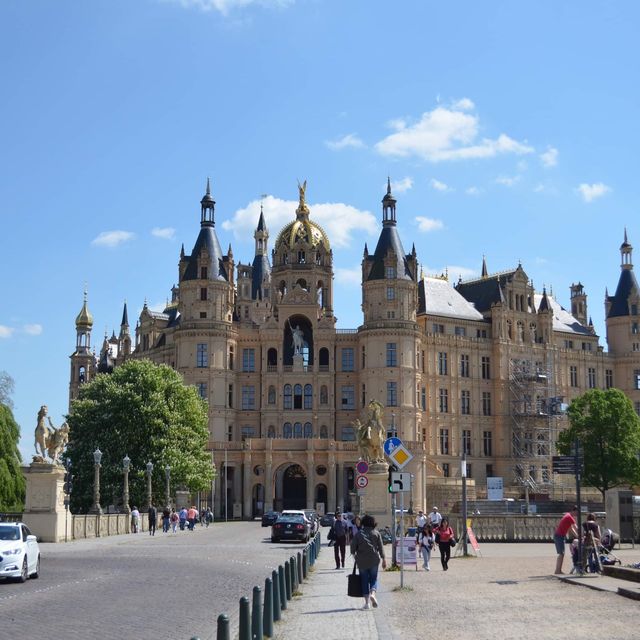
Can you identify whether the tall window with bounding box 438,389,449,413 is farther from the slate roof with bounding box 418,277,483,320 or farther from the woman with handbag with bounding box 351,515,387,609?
the woman with handbag with bounding box 351,515,387,609

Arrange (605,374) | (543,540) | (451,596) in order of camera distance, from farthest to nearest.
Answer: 1. (605,374)
2. (543,540)
3. (451,596)

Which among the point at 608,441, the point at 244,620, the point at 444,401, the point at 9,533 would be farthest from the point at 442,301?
the point at 244,620

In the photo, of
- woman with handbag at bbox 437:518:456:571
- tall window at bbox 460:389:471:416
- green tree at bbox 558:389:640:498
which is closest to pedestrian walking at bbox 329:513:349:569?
woman with handbag at bbox 437:518:456:571

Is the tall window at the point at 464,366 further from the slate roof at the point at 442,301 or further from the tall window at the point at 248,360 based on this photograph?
the tall window at the point at 248,360

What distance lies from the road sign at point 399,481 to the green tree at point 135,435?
4737 centimetres

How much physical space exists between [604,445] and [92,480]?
42.8m

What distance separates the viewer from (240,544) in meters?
48.6

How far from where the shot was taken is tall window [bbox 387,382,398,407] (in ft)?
334

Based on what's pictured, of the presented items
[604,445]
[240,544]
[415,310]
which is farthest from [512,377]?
[240,544]

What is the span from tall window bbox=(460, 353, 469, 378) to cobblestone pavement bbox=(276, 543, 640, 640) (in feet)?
263

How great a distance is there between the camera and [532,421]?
110m

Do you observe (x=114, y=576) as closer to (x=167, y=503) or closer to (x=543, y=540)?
(x=543, y=540)

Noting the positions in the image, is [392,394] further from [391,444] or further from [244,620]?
[244,620]

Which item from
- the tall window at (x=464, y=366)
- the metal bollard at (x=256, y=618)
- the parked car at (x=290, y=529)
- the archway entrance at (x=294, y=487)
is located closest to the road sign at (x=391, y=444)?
the metal bollard at (x=256, y=618)
